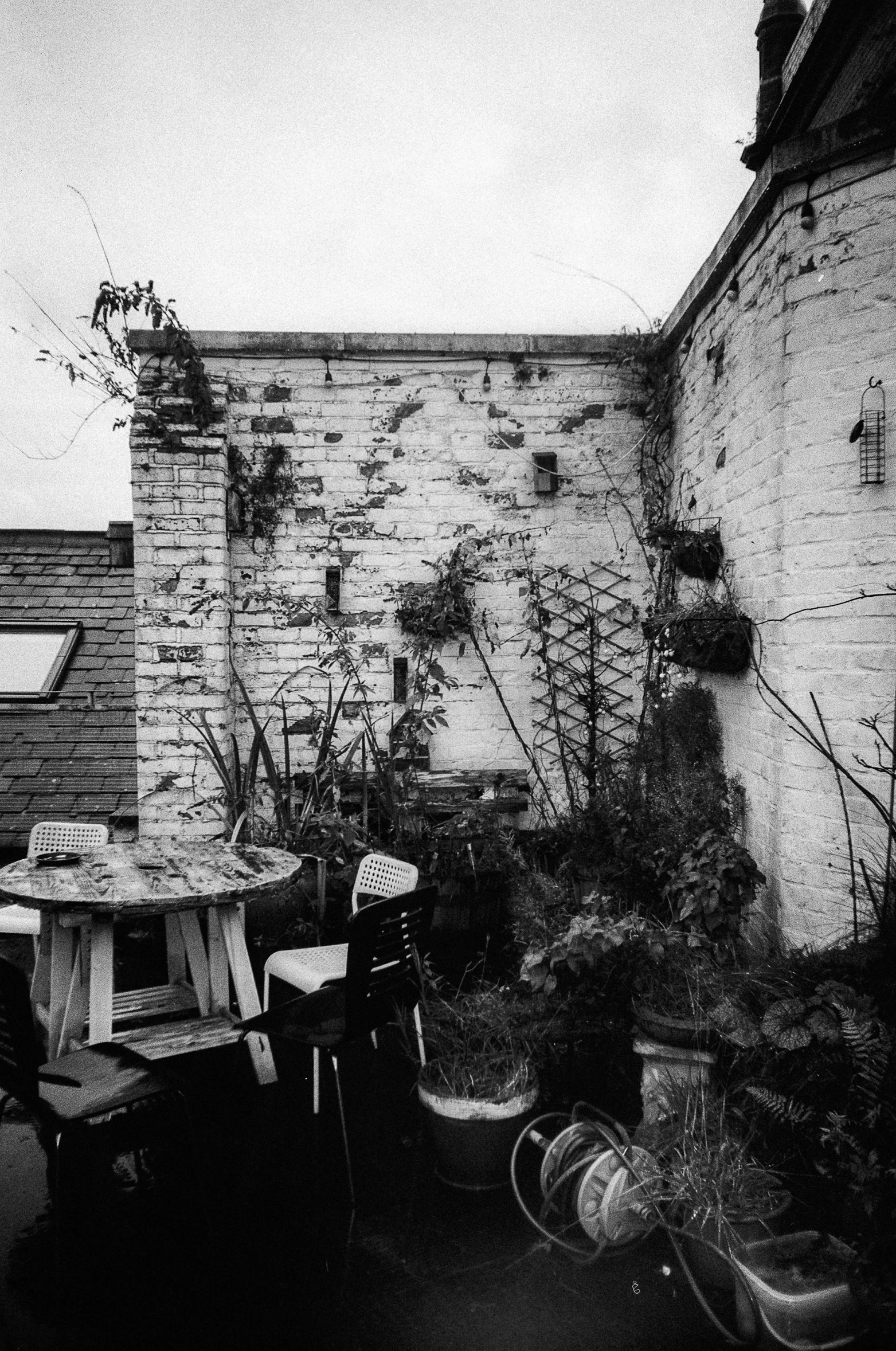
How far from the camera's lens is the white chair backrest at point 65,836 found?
354 cm

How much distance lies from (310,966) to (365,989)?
689 millimetres

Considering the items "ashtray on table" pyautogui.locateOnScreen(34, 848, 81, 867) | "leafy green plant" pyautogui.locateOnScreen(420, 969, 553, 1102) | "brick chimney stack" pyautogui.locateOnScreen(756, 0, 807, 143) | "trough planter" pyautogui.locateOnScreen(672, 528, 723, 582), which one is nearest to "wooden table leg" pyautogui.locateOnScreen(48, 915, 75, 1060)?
"ashtray on table" pyautogui.locateOnScreen(34, 848, 81, 867)

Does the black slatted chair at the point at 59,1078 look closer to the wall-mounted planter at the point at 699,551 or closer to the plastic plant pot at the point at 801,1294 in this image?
the plastic plant pot at the point at 801,1294

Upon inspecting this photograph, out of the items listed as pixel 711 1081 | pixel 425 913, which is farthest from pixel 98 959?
pixel 711 1081

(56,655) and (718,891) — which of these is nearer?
(718,891)

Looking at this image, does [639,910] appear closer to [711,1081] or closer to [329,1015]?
[711,1081]

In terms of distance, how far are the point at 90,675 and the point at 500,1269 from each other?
6103 mm

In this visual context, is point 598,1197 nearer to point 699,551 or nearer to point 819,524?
point 819,524

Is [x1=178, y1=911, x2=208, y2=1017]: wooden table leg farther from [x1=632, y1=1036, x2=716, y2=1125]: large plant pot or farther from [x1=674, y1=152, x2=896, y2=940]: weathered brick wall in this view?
[x1=674, y1=152, x2=896, y2=940]: weathered brick wall

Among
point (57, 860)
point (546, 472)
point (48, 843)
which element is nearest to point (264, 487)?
point (546, 472)

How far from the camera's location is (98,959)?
2730mm

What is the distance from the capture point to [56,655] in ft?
23.4

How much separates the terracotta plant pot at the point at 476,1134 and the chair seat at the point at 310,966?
A: 560 mm

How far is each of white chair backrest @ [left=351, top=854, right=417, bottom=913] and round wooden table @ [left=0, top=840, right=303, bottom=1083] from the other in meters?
0.26
